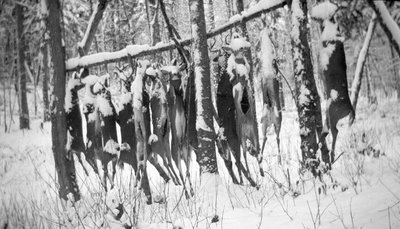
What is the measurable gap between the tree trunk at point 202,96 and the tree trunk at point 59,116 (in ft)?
4.80

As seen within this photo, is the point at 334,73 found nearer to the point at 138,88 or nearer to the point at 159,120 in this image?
the point at 159,120

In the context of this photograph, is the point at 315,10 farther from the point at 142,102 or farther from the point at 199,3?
the point at 142,102

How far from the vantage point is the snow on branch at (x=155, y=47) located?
2.49 metres

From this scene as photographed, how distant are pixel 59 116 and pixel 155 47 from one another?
1275mm

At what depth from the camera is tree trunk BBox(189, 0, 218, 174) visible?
268 centimetres

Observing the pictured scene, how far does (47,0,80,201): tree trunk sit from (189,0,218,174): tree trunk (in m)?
1.46

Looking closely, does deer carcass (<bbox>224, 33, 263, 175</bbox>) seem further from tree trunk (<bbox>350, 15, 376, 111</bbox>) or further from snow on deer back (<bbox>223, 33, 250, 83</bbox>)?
tree trunk (<bbox>350, 15, 376, 111</bbox>)

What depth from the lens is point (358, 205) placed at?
6.05 feet

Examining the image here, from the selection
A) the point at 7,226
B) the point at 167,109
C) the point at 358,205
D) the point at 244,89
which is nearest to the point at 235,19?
the point at 244,89

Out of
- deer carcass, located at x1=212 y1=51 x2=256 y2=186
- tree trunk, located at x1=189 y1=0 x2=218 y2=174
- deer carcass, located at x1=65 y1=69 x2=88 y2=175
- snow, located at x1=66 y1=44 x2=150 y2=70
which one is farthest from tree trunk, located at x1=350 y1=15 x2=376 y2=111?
deer carcass, located at x1=65 y1=69 x2=88 y2=175

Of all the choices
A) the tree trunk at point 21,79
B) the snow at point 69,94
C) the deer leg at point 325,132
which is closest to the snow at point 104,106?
the snow at point 69,94

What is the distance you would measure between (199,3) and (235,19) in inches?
16.2

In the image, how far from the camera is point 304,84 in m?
2.33

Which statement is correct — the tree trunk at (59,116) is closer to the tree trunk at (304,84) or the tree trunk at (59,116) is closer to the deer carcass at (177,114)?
the deer carcass at (177,114)
